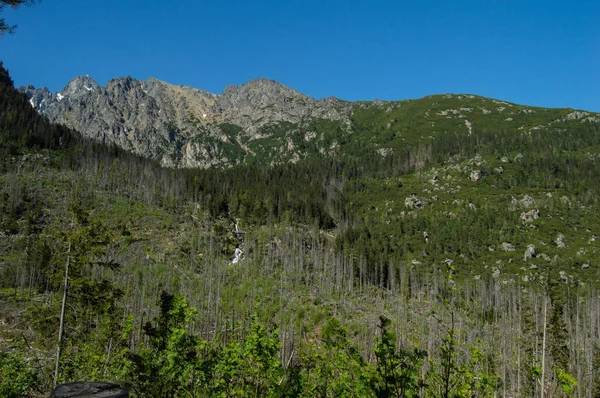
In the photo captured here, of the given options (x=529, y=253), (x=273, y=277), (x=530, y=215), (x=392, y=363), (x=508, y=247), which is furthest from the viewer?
(x=530, y=215)

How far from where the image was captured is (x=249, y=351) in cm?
1130

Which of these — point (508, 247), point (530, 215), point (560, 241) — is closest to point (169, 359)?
point (508, 247)

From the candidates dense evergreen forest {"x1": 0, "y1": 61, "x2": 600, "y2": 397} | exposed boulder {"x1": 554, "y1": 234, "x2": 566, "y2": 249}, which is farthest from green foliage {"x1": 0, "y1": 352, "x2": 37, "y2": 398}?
exposed boulder {"x1": 554, "y1": 234, "x2": 566, "y2": 249}

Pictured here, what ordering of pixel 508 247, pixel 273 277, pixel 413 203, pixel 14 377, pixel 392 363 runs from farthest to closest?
pixel 413 203 → pixel 508 247 → pixel 273 277 → pixel 14 377 → pixel 392 363

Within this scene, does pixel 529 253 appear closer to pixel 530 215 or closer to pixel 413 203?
pixel 530 215

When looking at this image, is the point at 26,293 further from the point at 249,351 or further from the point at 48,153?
the point at 48,153

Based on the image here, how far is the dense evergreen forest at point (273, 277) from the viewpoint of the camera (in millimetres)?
12305

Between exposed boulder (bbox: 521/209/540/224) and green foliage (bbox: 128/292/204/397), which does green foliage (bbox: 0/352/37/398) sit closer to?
green foliage (bbox: 128/292/204/397)

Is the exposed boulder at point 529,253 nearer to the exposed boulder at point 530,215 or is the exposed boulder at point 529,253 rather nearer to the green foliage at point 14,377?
the exposed boulder at point 530,215

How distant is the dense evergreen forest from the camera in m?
12.3

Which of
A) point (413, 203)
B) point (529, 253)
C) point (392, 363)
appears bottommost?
point (529, 253)

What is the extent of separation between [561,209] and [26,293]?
193 m

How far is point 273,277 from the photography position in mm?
116375

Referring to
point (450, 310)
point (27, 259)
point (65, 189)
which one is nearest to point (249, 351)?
point (450, 310)
